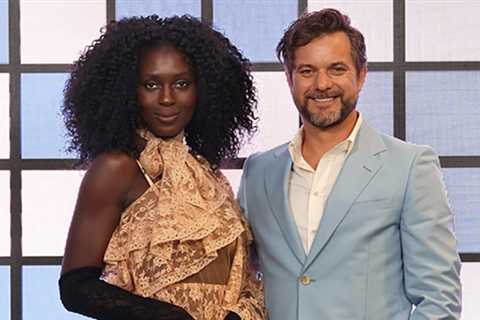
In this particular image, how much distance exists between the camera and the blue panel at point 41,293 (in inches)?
109

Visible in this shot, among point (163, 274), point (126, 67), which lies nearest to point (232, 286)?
point (163, 274)

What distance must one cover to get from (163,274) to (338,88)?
58 cm

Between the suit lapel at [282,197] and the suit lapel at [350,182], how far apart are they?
0.15 ft

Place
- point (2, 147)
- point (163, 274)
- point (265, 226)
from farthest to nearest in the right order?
1. point (2, 147)
2. point (265, 226)
3. point (163, 274)

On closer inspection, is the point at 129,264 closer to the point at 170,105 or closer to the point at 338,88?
the point at 170,105

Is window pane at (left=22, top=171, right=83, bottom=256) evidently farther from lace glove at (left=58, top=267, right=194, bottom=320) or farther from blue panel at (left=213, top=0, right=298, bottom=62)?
lace glove at (left=58, top=267, right=194, bottom=320)

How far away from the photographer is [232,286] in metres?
2.12

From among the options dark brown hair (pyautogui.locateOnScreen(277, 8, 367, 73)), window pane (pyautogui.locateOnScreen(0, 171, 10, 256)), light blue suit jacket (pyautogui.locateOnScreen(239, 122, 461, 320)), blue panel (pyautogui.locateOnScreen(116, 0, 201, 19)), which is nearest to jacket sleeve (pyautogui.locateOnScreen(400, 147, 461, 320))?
light blue suit jacket (pyautogui.locateOnScreen(239, 122, 461, 320))

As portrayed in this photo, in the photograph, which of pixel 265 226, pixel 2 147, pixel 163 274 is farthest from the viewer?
pixel 2 147

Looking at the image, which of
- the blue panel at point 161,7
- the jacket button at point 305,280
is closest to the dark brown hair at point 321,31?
the jacket button at point 305,280

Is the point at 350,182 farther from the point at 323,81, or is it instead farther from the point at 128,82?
the point at 128,82

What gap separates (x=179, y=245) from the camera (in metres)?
2.07

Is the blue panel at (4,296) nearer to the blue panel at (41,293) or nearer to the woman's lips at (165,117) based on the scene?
the blue panel at (41,293)

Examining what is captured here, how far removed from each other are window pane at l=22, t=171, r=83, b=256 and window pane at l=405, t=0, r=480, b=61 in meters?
1.08
